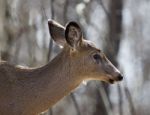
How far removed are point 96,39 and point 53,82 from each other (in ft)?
40.4

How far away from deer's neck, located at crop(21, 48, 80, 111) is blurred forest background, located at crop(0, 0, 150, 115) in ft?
11.0

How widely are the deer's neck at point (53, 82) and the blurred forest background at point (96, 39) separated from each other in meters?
3.35

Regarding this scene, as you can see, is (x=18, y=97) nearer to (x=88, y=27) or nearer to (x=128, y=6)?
(x=88, y=27)

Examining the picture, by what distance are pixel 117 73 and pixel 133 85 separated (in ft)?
41.6

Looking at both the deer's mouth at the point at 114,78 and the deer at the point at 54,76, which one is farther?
the deer's mouth at the point at 114,78

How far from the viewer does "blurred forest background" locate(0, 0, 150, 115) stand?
22094 millimetres

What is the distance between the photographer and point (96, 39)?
26609 mm

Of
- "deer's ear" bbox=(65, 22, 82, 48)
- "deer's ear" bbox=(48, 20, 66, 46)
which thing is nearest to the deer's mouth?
"deer's ear" bbox=(65, 22, 82, 48)

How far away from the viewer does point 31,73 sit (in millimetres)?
14344

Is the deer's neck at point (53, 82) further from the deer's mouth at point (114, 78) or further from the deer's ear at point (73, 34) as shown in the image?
the deer's mouth at point (114, 78)

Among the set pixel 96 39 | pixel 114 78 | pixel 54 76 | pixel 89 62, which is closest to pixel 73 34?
pixel 89 62

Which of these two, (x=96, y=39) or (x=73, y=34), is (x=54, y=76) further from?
(x=96, y=39)

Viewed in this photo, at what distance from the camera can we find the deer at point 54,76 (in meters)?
14.1

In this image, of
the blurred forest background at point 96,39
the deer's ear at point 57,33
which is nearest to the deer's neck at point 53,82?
the deer's ear at point 57,33
